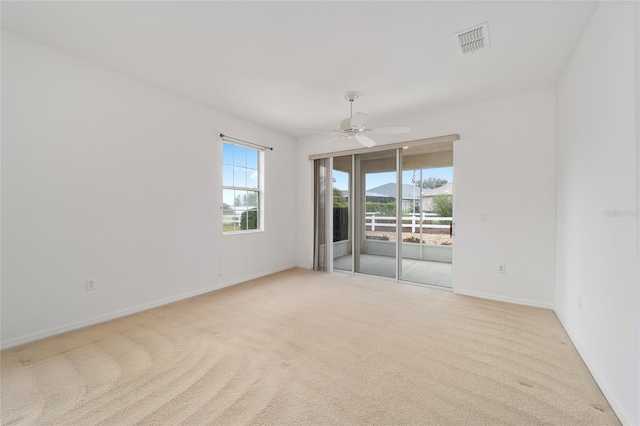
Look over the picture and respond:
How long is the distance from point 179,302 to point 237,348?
1.53 metres

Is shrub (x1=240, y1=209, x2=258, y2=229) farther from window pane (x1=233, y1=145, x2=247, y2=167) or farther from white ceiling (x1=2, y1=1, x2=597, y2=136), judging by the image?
white ceiling (x1=2, y1=1, x2=597, y2=136)

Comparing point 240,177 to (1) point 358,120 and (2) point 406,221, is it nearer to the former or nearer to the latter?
(1) point 358,120

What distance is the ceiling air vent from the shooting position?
215 cm

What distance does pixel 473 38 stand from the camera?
2.26 meters

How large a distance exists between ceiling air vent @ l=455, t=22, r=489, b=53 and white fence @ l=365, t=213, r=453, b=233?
262cm

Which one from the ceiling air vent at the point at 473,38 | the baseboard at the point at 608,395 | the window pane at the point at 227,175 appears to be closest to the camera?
the baseboard at the point at 608,395

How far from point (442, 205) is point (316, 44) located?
160 inches

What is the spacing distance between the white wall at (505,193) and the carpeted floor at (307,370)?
1.63 feet

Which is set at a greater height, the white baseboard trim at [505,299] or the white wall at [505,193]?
the white wall at [505,193]

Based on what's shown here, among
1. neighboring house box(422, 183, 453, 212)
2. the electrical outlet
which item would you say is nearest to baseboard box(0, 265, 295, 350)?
the electrical outlet

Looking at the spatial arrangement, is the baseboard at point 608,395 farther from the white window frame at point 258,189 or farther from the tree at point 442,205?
the white window frame at point 258,189

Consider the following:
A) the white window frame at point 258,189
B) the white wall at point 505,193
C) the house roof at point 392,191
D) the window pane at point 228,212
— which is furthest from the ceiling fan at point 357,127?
the window pane at point 228,212

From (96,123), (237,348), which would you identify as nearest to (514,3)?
(237,348)

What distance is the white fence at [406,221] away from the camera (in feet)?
15.1
